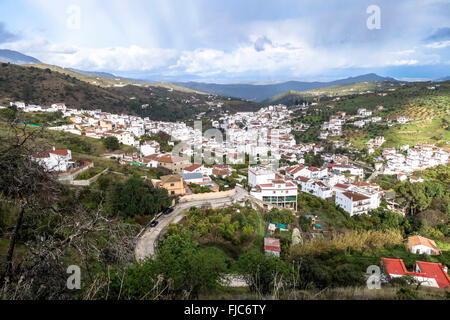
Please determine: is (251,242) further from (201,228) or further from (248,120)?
(248,120)

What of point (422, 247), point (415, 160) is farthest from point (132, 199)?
point (415, 160)

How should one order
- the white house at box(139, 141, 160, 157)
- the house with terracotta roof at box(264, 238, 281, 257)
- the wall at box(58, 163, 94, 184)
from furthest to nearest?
the white house at box(139, 141, 160, 157)
the wall at box(58, 163, 94, 184)
the house with terracotta roof at box(264, 238, 281, 257)

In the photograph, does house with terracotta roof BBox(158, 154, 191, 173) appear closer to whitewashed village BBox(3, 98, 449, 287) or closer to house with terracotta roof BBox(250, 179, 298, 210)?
whitewashed village BBox(3, 98, 449, 287)

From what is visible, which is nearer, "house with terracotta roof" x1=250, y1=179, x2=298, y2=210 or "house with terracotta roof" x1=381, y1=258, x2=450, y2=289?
"house with terracotta roof" x1=381, y1=258, x2=450, y2=289

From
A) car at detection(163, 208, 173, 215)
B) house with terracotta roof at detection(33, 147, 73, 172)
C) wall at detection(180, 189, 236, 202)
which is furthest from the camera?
wall at detection(180, 189, 236, 202)

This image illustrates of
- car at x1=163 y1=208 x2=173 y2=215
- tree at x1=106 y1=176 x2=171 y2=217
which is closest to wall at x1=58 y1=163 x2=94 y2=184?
tree at x1=106 y1=176 x2=171 y2=217

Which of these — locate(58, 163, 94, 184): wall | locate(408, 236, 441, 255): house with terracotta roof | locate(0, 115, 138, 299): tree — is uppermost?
locate(0, 115, 138, 299): tree
